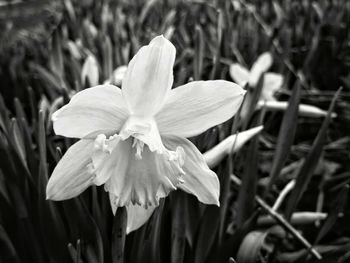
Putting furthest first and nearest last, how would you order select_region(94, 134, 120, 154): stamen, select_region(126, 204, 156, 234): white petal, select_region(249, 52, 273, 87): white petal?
select_region(249, 52, 273, 87): white petal
select_region(126, 204, 156, 234): white petal
select_region(94, 134, 120, 154): stamen

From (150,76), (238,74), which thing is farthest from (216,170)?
(238,74)

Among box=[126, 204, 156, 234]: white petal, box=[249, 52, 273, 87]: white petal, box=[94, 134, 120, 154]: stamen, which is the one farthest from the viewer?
box=[249, 52, 273, 87]: white petal

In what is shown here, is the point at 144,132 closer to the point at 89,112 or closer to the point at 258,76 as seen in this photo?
the point at 89,112

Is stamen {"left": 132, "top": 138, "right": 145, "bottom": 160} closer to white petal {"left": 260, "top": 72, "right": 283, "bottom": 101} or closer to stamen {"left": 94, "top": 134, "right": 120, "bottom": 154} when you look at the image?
stamen {"left": 94, "top": 134, "right": 120, "bottom": 154}

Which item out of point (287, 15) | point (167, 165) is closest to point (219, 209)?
point (167, 165)

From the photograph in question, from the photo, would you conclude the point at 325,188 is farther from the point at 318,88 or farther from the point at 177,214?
the point at 177,214

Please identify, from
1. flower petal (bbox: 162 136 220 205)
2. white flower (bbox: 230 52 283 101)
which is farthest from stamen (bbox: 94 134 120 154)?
white flower (bbox: 230 52 283 101)

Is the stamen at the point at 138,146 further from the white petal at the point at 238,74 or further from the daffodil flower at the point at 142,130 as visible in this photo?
the white petal at the point at 238,74
